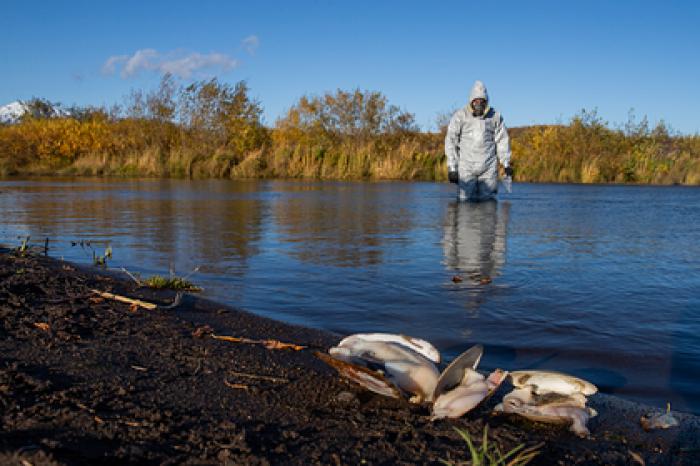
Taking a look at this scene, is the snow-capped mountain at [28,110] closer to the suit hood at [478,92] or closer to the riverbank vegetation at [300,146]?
the riverbank vegetation at [300,146]

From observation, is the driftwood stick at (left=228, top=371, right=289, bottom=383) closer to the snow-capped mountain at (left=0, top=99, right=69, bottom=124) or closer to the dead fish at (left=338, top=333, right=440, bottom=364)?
the dead fish at (left=338, top=333, right=440, bottom=364)

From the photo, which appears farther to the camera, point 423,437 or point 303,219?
point 303,219

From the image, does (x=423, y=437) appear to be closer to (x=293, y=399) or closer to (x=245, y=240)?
(x=293, y=399)

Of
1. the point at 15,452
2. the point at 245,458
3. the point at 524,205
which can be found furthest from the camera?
the point at 524,205

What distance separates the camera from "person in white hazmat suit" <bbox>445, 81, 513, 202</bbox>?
43.5 feet

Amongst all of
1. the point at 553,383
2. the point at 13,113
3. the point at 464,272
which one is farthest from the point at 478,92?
the point at 13,113

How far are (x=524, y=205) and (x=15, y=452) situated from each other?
41.7 feet

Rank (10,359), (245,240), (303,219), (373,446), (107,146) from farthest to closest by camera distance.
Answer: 1. (107,146)
2. (303,219)
3. (245,240)
4. (10,359)
5. (373,446)

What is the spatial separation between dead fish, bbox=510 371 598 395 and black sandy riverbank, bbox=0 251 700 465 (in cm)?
14

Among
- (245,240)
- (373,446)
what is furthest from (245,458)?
(245,240)

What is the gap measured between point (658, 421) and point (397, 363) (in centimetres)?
96

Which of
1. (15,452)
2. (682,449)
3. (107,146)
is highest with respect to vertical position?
(107,146)

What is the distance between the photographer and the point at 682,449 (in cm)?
197

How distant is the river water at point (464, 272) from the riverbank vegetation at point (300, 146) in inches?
593
